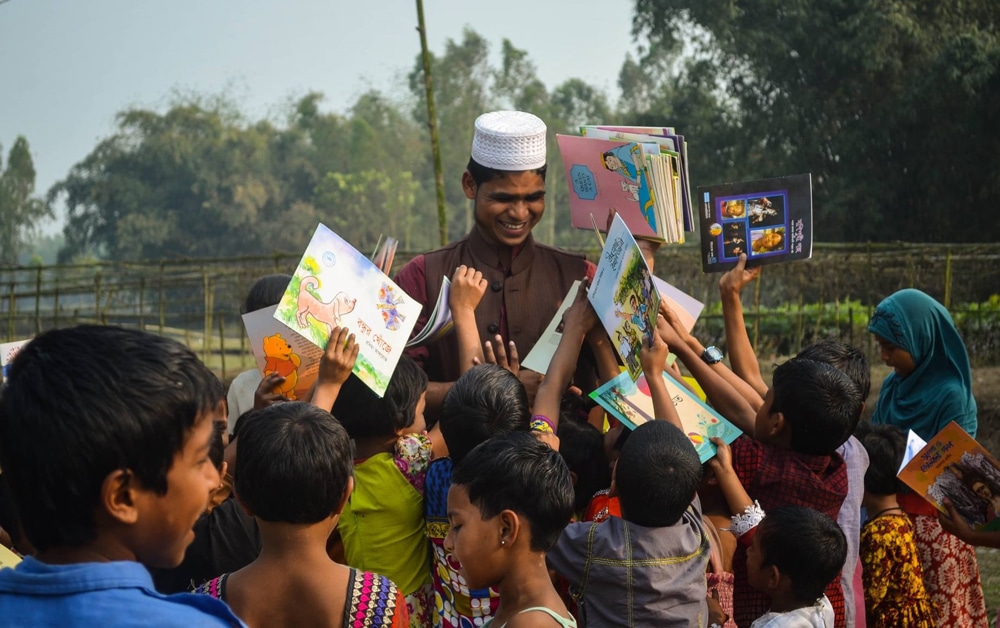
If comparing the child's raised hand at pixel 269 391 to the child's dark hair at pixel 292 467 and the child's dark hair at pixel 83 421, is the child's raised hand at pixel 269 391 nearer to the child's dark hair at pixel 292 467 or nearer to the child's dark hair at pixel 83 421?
the child's dark hair at pixel 292 467

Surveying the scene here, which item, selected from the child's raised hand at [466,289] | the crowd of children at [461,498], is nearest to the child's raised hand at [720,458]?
the crowd of children at [461,498]

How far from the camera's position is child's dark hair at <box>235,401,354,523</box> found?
211cm

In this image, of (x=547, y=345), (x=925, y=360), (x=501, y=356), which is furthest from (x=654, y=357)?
(x=925, y=360)

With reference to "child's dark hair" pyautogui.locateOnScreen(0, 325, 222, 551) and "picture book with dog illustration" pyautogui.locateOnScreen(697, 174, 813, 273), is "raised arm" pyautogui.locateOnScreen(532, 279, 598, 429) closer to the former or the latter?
"picture book with dog illustration" pyautogui.locateOnScreen(697, 174, 813, 273)

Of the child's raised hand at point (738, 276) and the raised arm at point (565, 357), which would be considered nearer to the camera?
the raised arm at point (565, 357)

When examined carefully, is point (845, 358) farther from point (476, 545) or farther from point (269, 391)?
point (269, 391)

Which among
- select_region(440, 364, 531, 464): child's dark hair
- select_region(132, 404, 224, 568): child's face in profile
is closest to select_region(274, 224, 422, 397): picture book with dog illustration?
select_region(440, 364, 531, 464): child's dark hair

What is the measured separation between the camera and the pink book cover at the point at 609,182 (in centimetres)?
310

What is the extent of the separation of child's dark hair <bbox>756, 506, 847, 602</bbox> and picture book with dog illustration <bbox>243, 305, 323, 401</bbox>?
1314mm

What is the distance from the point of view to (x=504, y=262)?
11.5 feet

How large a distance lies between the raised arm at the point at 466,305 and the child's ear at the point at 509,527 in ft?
3.12

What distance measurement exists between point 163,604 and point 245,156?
4298 cm

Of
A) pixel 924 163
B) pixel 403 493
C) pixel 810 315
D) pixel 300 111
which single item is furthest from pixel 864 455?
pixel 300 111

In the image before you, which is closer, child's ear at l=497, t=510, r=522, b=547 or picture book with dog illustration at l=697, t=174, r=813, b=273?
child's ear at l=497, t=510, r=522, b=547
